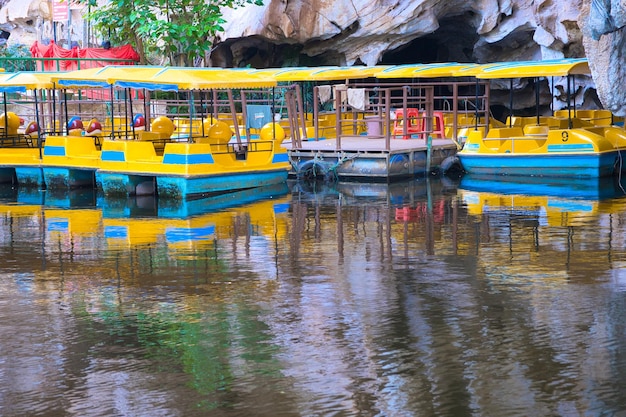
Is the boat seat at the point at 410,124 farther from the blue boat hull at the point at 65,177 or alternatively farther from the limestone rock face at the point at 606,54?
the blue boat hull at the point at 65,177

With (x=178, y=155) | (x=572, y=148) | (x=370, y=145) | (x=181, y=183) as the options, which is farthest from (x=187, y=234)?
(x=572, y=148)

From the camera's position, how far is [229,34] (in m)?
33.2

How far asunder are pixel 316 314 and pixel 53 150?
13493 millimetres

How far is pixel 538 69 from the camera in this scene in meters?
22.3

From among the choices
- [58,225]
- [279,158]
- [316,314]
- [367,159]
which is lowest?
[316,314]

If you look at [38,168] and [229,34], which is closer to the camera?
[38,168]

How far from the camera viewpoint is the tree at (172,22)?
31047 mm

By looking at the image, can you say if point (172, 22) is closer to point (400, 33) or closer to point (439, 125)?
point (400, 33)

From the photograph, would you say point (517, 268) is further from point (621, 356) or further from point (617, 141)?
point (617, 141)

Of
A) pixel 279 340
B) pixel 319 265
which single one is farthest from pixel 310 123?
pixel 279 340

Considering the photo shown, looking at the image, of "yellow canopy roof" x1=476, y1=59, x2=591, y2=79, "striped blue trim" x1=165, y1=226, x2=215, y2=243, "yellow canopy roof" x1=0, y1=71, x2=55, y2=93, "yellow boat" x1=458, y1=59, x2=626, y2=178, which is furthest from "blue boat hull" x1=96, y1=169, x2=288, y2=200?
"yellow canopy roof" x1=476, y1=59, x2=591, y2=79

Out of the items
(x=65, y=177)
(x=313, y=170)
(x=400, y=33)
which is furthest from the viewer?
(x=400, y=33)

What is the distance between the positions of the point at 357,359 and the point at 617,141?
52.9 feet

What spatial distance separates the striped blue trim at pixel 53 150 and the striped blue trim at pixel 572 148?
10.6 metres
